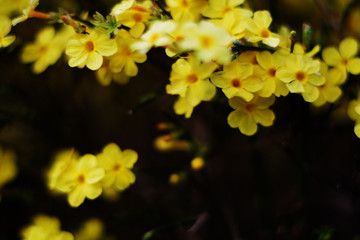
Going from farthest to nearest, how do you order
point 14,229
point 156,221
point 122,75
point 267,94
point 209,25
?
point 14,229, point 156,221, point 122,75, point 267,94, point 209,25

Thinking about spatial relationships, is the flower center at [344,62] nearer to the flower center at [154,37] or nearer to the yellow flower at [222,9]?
the yellow flower at [222,9]

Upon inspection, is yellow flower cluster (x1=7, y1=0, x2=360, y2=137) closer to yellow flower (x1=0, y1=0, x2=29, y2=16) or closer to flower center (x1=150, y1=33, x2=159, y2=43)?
flower center (x1=150, y1=33, x2=159, y2=43)

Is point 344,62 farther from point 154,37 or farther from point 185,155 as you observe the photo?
point 185,155

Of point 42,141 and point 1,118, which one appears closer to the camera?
point 1,118

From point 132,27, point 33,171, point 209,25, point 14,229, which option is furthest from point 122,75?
point 14,229

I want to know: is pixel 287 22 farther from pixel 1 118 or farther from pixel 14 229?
pixel 14 229

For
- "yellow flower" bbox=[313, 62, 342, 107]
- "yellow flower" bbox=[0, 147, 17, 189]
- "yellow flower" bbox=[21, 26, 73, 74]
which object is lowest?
"yellow flower" bbox=[0, 147, 17, 189]

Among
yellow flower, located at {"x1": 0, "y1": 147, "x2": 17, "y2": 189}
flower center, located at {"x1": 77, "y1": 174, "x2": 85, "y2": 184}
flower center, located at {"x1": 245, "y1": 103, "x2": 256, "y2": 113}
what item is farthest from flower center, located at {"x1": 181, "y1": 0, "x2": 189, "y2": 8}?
yellow flower, located at {"x1": 0, "y1": 147, "x2": 17, "y2": 189}
